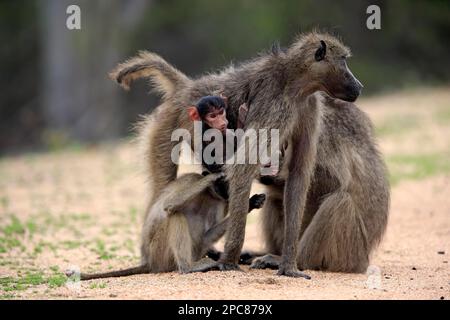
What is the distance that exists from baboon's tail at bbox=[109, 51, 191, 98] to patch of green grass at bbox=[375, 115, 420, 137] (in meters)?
7.59

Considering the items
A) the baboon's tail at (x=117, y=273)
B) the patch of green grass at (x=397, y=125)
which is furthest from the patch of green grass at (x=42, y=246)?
the patch of green grass at (x=397, y=125)

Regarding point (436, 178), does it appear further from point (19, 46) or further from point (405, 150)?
point (19, 46)

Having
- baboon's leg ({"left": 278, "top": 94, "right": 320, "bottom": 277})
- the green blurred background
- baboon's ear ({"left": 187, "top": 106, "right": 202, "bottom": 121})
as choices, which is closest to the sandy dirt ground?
baboon's leg ({"left": 278, "top": 94, "right": 320, "bottom": 277})

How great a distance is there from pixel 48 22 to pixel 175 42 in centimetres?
573

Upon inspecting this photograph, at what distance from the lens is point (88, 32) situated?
18.9m

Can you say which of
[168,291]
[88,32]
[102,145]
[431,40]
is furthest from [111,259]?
[431,40]

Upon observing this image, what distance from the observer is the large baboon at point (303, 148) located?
6.38 metres

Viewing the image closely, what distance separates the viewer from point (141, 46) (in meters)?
24.5

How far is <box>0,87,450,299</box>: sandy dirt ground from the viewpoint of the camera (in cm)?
579

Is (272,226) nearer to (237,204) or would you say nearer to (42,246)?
(237,204)

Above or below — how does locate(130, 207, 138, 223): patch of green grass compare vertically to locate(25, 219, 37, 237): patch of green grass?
above

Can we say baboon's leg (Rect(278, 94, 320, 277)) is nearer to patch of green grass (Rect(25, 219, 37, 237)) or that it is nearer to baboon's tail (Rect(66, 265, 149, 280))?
baboon's tail (Rect(66, 265, 149, 280))

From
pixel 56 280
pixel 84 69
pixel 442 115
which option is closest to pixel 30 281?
pixel 56 280

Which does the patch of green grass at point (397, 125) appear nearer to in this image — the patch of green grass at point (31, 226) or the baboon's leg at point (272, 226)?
the patch of green grass at point (31, 226)
